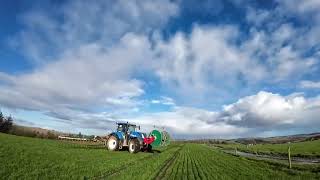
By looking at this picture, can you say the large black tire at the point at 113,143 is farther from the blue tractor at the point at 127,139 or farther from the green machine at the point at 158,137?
the green machine at the point at 158,137

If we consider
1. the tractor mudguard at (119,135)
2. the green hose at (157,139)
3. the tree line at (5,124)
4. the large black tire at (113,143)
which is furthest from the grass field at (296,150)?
the tree line at (5,124)

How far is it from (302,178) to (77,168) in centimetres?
1158

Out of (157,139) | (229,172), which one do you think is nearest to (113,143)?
(157,139)

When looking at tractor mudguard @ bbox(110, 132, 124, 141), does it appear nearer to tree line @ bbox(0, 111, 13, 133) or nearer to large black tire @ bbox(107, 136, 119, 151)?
large black tire @ bbox(107, 136, 119, 151)

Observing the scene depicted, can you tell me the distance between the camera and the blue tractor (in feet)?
96.4

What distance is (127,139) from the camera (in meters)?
30.6

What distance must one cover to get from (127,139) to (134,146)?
167 cm

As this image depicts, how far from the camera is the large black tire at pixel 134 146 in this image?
95.2 feet

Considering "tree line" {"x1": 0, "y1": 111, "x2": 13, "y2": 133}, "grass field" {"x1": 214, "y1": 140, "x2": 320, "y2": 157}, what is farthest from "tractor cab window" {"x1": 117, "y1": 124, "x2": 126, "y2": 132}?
"tree line" {"x1": 0, "y1": 111, "x2": 13, "y2": 133}

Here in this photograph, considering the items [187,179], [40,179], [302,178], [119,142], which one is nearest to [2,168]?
[40,179]

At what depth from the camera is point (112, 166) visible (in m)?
17.1

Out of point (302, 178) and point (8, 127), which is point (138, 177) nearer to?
point (302, 178)

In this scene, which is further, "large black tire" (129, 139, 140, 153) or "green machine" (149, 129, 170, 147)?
"green machine" (149, 129, 170, 147)

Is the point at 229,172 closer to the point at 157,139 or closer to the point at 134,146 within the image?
the point at 134,146
